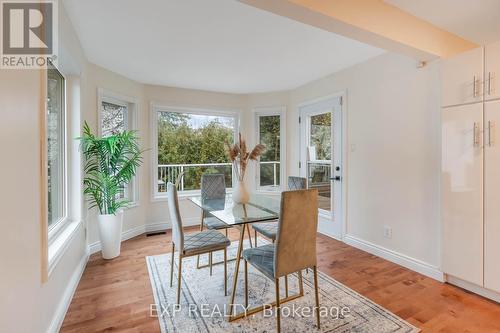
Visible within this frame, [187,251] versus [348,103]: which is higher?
[348,103]

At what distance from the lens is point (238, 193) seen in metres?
2.71

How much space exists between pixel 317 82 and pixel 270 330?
11.4 feet

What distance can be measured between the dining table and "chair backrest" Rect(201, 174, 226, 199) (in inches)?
8.0

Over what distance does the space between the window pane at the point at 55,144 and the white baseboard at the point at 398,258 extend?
11.3 ft

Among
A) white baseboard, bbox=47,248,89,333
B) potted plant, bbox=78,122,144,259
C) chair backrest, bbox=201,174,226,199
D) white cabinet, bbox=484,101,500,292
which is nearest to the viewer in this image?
white baseboard, bbox=47,248,89,333

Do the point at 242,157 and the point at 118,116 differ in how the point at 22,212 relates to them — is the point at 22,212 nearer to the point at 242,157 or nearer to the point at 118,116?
the point at 242,157

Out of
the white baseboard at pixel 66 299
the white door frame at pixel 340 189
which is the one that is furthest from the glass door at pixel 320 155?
the white baseboard at pixel 66 299

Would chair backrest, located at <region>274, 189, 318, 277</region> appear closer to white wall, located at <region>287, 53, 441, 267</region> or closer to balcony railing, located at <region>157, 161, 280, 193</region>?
white wall, located at <region>287, 53, 441, 267</region>

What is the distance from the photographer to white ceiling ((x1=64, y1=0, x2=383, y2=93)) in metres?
2.09

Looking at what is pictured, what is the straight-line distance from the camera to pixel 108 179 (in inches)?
118

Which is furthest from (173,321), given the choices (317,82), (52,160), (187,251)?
(317,82)

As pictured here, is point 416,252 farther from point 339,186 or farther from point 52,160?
point 52,160

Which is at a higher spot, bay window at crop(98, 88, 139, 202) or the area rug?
bay window at crop(98, 88, 139, 202)

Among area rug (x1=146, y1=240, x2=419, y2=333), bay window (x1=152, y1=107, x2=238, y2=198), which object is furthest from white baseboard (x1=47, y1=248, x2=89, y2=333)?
bay window (x1=152, y1=107, x2=238, y2=198)
